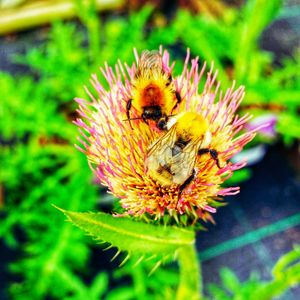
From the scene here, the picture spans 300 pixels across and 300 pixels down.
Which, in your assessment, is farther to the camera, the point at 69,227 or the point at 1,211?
the point at 1,211

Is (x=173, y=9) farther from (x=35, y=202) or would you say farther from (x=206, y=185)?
(x=206, y=185)

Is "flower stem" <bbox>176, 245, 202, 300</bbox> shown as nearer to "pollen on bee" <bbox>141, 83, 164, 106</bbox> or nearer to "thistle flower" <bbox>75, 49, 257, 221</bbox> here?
"thistle flower" <bbox>75, 49, 257, 221</bbox>

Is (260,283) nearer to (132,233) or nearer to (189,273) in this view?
(189,273)

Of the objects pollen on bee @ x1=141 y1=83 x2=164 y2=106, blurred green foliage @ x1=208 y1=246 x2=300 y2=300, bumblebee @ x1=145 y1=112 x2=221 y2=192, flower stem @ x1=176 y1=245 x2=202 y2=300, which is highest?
pollen on bee @ x1=141 y1=83 x2=164 y2=106

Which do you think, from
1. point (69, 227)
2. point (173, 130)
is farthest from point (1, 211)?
point (173, 130)

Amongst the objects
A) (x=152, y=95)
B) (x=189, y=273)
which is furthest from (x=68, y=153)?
(x=152, y=95)

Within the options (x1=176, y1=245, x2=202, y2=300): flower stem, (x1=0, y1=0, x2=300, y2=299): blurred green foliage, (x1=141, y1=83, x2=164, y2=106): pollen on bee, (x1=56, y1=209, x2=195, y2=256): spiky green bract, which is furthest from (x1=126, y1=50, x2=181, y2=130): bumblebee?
(x1=0, y1=0, x2=300, y2=299): blurred green foliage
